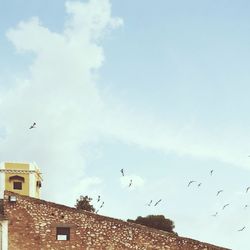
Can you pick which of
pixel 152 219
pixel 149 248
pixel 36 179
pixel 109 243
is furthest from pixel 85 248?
pixel 152 219

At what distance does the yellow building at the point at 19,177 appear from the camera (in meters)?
47.6

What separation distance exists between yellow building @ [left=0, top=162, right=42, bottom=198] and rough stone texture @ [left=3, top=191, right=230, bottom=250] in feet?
46.0

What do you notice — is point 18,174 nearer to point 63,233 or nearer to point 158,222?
point 63,233

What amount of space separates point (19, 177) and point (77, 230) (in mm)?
15586

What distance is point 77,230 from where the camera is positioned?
3375cm

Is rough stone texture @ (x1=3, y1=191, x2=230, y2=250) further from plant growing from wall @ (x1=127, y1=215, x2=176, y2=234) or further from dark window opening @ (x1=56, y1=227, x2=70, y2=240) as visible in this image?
plant growing from wall @ (x1=127, y1=215, x2=176, y2=234)

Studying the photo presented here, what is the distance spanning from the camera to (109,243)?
110 feet

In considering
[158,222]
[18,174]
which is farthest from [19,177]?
[158,222]

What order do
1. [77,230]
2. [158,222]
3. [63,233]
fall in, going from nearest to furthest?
[63,233]
[77,230]
[158,222]

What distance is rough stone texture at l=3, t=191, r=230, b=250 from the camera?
33469mm

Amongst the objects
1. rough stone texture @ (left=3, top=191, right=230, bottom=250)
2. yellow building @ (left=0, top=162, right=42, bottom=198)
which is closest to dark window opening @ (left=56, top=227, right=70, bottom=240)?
rough stone texture @ (left=3, top=191, right=230, bottom=250)

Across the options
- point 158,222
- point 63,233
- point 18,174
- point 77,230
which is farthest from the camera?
point 158,222

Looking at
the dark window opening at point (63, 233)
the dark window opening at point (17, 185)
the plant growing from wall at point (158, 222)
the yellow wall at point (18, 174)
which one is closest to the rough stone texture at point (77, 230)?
the dark window opening at point (63, 233)

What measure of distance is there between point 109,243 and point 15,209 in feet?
18.1
